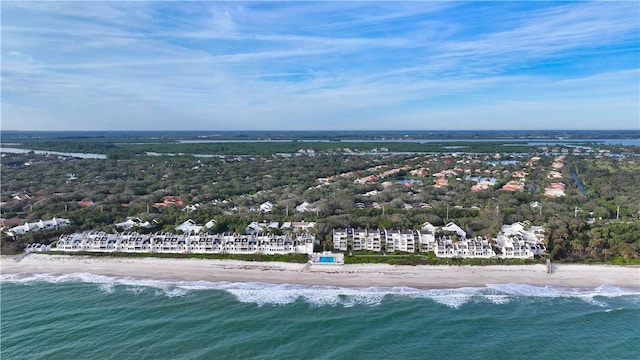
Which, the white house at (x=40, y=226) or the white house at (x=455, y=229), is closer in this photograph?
the white house at (x=455, y=229)

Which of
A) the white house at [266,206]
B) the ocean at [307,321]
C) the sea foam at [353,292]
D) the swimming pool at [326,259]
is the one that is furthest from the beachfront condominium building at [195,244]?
the white house at [266,206]

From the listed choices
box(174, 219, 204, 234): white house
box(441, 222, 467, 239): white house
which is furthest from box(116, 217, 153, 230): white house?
box(441, 222, 467, 239): white house

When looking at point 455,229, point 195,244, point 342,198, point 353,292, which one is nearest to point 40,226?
point 195,244

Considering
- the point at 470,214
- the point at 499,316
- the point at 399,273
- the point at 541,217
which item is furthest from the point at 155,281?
the point at 541,217

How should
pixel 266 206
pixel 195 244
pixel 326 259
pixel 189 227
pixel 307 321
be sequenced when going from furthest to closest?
1. pixel 266 206
2. pixel 189 227
3. pixel 195 244
4. pixel 326 259
5. pixel 307 321

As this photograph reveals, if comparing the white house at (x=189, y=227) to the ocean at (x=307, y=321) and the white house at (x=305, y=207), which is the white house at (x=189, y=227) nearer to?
the ocean at (x=307, y=321)

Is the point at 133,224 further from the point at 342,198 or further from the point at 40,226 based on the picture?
the point at 342,198

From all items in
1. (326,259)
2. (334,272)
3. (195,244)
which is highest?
(195,244)
